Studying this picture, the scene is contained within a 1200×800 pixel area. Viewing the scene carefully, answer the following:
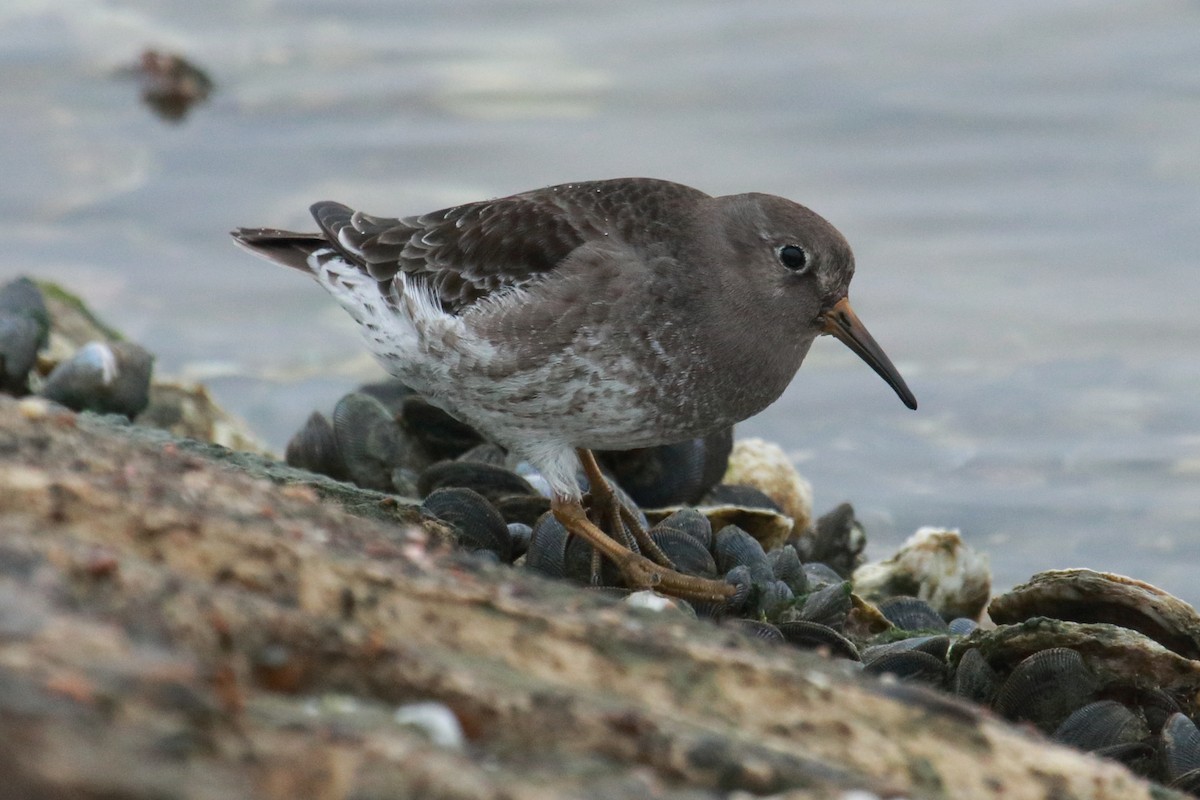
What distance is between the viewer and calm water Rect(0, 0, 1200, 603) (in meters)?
9.02

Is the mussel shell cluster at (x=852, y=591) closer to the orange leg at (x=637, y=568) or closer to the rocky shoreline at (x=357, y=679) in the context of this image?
the orange leg at (x=637, y=568)

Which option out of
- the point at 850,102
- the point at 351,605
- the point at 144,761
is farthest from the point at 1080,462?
the point at 144,761

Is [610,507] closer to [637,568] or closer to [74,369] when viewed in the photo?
[637,568]

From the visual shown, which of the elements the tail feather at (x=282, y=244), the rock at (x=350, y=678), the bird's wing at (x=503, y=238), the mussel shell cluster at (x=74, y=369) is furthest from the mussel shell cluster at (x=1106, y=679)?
the mussel shell cluster at (x=74, y=369)

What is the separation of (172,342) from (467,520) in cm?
490

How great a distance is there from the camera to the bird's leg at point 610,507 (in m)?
6.47

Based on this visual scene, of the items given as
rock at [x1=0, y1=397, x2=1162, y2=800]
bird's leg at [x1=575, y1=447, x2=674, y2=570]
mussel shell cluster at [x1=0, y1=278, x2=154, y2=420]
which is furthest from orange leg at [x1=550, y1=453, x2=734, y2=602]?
mussel shell cluster at [x1=0, y1=278, x2=154, y2=420]

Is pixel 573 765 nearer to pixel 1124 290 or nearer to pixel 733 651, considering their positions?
pixel 733 651

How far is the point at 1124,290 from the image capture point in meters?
9.96

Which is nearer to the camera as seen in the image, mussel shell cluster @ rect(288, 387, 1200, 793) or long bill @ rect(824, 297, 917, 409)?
mussel shell cluster @ rect(288, 387, 1200, 793)

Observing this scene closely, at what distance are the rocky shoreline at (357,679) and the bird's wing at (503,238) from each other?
8.43ft

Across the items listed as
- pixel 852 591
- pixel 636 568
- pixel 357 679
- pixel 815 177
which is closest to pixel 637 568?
pixel 636 568

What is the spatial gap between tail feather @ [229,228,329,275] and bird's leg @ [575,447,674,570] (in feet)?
5.66

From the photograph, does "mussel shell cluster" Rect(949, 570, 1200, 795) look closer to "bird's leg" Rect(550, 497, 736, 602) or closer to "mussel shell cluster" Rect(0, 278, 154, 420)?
"bird's leg" Rect(550, 497, 736, 602)
